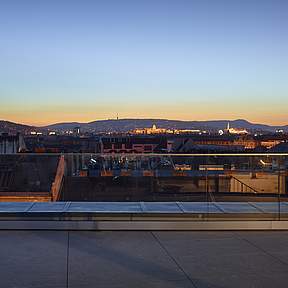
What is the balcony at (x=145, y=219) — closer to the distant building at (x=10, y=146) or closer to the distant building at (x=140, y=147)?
the distant building at (x=140, y=147)

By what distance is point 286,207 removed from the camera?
7.32 meters

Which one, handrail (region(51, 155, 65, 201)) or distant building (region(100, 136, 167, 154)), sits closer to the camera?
handrail (region(51, 155, 65, 201))

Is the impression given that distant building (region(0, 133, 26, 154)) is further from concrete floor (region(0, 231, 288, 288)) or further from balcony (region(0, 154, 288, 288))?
concrete floor (region(0, 231, 288, 288))

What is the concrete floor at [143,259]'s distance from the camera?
450 cm

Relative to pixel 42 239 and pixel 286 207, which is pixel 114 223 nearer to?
pixel 42 239

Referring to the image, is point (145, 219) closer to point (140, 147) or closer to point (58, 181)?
point (58, 181)

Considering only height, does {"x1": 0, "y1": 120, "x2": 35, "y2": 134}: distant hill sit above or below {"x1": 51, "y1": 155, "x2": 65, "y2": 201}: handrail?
above

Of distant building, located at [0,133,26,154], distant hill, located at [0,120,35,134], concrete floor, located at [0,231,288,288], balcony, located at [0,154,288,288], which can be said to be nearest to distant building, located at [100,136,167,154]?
balcony, located at [0,154,288,288]

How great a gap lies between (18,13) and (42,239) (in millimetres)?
14496

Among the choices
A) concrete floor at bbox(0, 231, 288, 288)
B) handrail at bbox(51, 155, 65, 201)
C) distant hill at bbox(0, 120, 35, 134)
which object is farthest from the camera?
A: distant hill at bbox(0, 120, 35, 134)

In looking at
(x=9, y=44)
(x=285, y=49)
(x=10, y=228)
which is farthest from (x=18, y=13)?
(x=10, y=228)

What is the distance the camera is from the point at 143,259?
5293 mm

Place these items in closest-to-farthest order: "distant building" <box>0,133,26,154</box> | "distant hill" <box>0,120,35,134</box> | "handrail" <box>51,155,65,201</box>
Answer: "handrail" <box>51,155,65,201</box> < "distant building" <box>0,133,26,154</box> < "distant hill" <box>0,120,35,134</box>

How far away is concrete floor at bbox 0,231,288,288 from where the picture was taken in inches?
177
